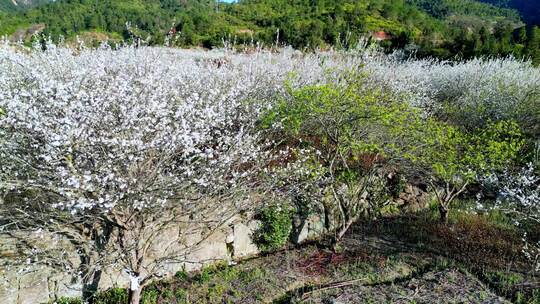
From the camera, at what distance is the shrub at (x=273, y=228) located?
7598mm

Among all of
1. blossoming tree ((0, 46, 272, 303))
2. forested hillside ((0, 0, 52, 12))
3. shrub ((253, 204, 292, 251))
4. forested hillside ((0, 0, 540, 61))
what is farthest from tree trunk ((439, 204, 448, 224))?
forested hillside ((0, 0, 52, 12))

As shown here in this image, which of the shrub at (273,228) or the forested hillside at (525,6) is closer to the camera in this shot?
the shrub at (273,228)

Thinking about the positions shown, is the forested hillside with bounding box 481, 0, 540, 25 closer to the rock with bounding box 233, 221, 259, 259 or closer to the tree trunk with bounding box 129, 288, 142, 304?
the rock with bounding box 233, 221, 259, 259

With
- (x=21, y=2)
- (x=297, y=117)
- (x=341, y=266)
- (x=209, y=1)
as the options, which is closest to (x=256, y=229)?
(x=341, y=266)

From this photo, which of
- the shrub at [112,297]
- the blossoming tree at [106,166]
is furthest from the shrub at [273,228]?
the shrub at [112,297]

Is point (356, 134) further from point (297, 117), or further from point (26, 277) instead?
point (26, 277)

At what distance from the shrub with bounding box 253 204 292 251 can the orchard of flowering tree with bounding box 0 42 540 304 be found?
22 cm

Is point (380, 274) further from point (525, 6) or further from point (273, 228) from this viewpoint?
point (525, 6)

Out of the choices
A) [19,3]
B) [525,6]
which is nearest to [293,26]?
[525,6]

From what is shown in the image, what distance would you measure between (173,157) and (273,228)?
9.37 ft

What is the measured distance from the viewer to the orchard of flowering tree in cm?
454

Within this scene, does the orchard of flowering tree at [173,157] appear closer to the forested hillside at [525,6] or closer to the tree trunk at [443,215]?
the tree trunk at [443,215]

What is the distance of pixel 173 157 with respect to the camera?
5875 millimetres

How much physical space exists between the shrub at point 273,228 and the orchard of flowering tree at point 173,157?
221 millimetres
